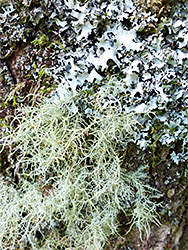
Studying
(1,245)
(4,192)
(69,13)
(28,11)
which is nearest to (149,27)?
(69,13)

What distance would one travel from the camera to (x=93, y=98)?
0.77m

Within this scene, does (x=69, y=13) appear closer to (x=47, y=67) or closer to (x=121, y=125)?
(x=47, y=67)

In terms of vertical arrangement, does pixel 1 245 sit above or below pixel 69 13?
below

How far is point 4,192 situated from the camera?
84 centimetres

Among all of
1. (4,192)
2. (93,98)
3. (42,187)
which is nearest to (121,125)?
(93,98)

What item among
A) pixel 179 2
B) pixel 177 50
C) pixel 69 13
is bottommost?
pixel 177 50

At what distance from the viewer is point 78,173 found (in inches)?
30.0

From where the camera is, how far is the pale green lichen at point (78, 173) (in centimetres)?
72

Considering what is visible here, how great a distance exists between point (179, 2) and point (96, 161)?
536mm

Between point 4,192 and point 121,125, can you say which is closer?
point 121,125

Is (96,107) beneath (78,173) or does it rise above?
above

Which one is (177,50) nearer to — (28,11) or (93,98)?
(93,98)

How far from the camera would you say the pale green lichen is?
2.36 ft

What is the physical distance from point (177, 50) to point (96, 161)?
1.36 feet
